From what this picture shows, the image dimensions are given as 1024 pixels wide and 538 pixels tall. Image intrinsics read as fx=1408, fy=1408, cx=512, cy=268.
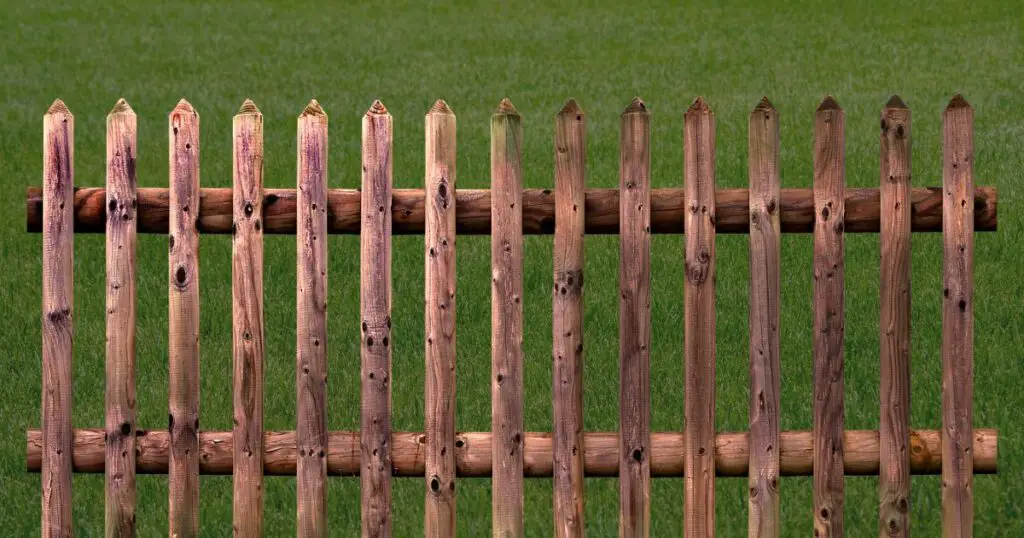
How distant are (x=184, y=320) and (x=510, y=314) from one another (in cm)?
136

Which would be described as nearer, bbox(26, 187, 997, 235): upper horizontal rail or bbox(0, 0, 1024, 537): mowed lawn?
Result: bbox(26, 187, 997, 235): upper horizontal rail

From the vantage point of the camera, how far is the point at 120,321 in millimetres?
5855

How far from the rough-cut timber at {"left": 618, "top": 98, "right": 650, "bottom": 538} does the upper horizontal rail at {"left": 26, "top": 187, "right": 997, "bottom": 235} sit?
9 centimetres

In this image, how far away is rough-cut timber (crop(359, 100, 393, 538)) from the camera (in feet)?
18.5

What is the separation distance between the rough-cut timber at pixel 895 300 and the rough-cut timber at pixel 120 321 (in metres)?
3.09

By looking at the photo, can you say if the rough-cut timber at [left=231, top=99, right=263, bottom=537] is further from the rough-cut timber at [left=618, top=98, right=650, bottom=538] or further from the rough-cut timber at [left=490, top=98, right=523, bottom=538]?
the rough-cut timber at [left=618, top=98, right=650, bottom=538]

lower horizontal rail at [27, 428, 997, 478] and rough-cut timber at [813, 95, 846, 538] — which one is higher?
rough-cut timber at [813, 95, 846, 538]

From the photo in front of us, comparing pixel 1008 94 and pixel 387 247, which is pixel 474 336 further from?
pixel 1008 94

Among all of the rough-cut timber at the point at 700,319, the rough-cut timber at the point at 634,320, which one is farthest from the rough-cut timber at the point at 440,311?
the rough-cut timber at the point at 700,319

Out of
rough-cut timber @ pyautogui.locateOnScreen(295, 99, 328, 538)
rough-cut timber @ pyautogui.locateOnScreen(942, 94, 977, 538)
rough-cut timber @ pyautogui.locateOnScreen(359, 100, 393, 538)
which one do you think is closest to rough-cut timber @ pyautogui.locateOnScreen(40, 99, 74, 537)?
rough-cut timber @ pyautogui.locateOnScreen(295, 99, 328, 538)

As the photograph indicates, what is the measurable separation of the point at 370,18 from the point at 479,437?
69.1 ft

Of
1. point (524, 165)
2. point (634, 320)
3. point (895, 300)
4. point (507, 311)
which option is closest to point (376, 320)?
point (507, 311)

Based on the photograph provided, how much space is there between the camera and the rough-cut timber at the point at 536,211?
5668 millimetres

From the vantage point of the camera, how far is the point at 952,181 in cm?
580
